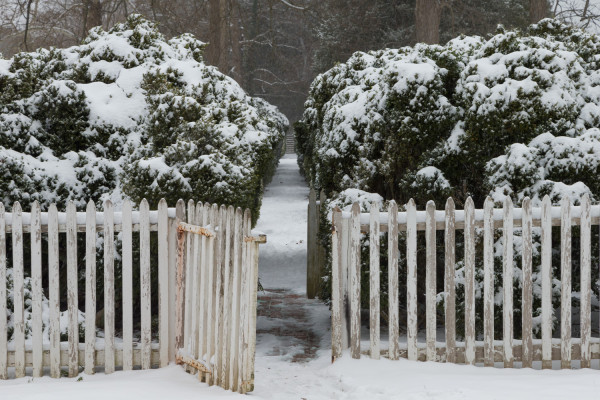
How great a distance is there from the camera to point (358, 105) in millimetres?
8039

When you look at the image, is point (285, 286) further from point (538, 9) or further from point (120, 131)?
point (538, 9)

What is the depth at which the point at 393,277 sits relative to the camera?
588 centimetres

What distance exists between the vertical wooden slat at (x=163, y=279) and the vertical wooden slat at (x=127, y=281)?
0.25 meters

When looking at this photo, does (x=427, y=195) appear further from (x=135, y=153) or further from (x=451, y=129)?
(x=135, y=153)

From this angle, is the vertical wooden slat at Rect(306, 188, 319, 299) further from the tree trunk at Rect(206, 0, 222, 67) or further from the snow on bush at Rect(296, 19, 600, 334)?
the tree trunk at Rect(206, 0, 222, 67)

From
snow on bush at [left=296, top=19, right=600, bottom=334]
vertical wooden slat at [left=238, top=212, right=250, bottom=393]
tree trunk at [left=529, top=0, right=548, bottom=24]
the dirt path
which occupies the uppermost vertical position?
tree trunk at [left=529, top=0, right=548, bottom=24]

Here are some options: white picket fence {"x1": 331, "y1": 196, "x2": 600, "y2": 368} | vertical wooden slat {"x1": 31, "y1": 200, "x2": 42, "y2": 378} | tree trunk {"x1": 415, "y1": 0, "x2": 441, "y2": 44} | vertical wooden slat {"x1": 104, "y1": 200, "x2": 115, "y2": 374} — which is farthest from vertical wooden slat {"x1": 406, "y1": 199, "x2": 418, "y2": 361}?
tree trunk {"x1": 415, "y1": 0, "x2": 441, "y2": 44}

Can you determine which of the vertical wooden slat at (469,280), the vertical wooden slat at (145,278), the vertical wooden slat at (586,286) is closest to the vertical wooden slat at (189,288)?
the vertical wooden slat at (145,278)

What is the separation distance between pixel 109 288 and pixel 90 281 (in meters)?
0.17

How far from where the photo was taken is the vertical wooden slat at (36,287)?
5801 millimetres

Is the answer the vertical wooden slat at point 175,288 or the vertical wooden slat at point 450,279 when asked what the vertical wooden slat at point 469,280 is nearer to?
the vertical wooden slat at point 450,279

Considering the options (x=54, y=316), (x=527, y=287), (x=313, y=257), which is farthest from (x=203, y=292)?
(x=313, y=257)

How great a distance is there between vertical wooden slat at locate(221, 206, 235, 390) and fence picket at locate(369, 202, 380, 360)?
4.48 feet

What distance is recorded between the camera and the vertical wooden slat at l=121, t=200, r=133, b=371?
19.2 ft
